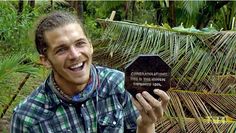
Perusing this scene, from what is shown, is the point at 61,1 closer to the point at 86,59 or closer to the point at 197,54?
the point at 197,54

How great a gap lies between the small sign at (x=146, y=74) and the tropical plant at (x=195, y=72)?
2.42 meters

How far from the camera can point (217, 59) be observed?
4.64m

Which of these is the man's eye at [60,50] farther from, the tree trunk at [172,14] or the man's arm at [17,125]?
the tree trunk at [172,14]

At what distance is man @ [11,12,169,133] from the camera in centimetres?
207

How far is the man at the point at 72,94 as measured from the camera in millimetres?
2068

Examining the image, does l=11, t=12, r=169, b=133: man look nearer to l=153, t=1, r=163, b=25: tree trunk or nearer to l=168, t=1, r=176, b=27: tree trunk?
l=168, t=1, r=176, b=27: tree trunk

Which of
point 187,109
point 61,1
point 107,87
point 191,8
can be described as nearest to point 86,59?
point 107,87

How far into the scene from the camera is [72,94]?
7.12ft

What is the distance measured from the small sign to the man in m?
0.18

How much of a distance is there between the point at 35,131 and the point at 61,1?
10603 mm

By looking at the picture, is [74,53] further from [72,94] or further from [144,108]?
[144,108]

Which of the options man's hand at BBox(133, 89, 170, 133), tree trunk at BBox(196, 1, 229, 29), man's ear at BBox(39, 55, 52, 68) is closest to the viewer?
man's hand at BBox(133, 89, 170, 133)

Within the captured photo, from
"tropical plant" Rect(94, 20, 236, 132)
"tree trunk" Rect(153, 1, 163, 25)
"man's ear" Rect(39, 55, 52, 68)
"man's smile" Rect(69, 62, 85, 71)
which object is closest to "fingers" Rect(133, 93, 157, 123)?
"man's smile" Rect(69, 62, 85, 71)

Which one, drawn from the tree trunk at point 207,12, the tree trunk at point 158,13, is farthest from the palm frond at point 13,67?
the tree trunk at point 158,13
